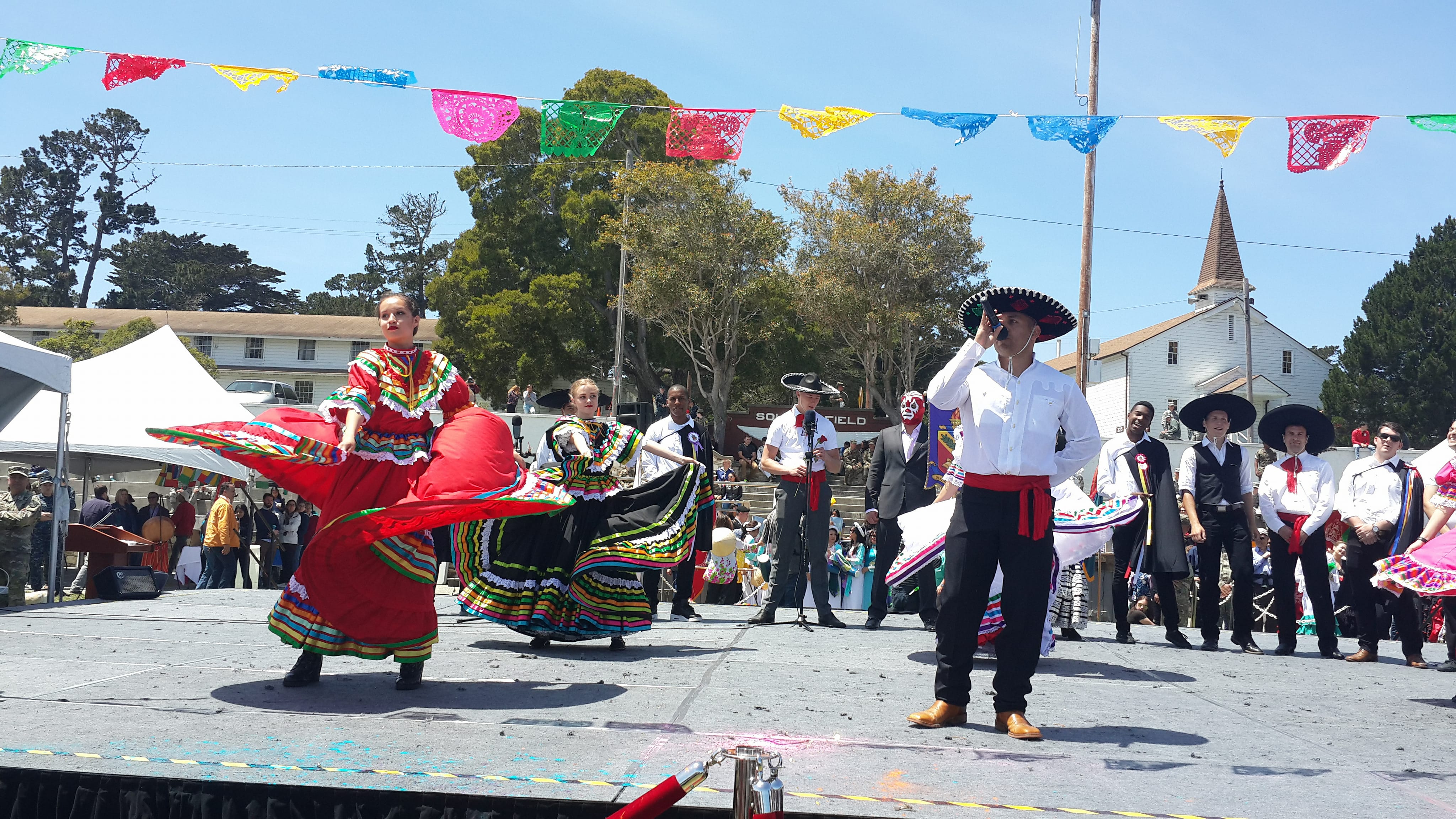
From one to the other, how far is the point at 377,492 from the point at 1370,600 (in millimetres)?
7344

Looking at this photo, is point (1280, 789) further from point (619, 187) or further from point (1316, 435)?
point (619, 187)

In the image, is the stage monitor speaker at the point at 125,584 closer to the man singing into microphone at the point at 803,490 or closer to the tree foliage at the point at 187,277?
the man singing into microphone at the point at 803,490

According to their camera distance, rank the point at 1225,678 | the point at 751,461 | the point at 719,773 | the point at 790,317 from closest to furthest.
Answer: the point at 719,773, the point at 1225,678, the point at 751,461, the point at 790,317

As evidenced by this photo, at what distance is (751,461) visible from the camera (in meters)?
30.2

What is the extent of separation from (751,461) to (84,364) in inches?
729

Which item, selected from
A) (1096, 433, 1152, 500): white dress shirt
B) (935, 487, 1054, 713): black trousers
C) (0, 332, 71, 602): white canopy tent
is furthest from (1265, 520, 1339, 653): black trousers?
(0, 332, 71, 602): white canopy tent

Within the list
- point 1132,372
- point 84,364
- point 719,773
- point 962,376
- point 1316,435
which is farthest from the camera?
point 1132,372

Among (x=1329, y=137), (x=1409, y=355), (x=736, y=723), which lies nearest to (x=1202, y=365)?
(x=1409, y=355)

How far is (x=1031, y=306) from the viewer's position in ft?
15.1

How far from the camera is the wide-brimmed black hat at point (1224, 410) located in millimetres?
8242

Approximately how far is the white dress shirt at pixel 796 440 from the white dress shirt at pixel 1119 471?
2.11m

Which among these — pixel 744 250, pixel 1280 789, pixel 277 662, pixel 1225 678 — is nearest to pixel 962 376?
pixel 1280 789

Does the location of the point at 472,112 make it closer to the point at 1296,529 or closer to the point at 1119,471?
the point at 1119,471

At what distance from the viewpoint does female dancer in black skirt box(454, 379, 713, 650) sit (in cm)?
651
